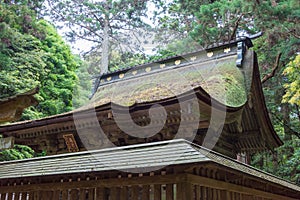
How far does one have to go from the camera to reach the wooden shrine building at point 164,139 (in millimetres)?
3729

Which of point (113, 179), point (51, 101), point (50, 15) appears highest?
point (50, 15)

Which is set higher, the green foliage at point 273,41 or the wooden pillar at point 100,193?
the green foliage at point 273,41

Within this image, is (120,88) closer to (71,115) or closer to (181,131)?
(71,115)

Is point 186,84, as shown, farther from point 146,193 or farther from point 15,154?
point 15,154

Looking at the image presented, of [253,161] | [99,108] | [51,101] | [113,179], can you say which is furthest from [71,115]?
[253,161]

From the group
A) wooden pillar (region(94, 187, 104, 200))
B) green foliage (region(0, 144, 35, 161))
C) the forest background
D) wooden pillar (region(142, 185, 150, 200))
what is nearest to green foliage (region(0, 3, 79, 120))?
the forest background

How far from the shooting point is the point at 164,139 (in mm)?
6121

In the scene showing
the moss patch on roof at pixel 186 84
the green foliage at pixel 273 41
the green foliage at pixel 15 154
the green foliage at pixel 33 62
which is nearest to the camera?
the moss patch on roof at pixel 186 84

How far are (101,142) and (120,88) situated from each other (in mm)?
2834

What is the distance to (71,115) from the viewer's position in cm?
627

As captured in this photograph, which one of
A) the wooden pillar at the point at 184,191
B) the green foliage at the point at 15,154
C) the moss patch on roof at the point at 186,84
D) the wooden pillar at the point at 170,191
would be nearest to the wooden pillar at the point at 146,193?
the wooden pillar at the point at 170,191

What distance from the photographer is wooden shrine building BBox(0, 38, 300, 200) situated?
373 cm

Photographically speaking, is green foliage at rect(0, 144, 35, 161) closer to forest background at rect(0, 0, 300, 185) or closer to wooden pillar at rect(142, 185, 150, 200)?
forest background at rect(0, 0, 300, 185)

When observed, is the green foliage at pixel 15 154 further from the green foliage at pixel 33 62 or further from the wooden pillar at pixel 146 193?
the wooden pillar at pixel 146 193
